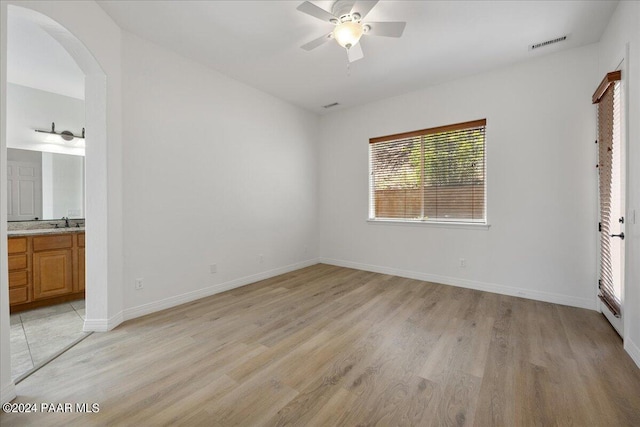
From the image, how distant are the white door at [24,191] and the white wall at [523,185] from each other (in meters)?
5.09

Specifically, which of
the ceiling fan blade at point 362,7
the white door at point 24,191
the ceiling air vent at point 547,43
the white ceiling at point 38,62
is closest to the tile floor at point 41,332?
the white door at point 24,191

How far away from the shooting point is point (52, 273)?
3273mm

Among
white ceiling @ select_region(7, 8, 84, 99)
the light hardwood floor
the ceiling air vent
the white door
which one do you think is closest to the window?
the ceiling air vent

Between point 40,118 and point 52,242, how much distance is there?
1870 mm

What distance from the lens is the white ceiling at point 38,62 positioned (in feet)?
8.75

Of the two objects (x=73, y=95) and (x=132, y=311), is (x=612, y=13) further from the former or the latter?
(x=73, y=95)

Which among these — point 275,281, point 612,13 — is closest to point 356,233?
point 275,281

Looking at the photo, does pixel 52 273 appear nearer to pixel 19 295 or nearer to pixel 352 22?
pixel 19 295

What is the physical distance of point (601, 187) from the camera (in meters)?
2.83

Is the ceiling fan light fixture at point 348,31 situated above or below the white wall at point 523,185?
above

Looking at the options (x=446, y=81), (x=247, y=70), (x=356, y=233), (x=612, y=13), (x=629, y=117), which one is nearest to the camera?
(x=629, y=117)

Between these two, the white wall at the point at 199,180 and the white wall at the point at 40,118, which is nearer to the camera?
the white wall at the point at 199,180

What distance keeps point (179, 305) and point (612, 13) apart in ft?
17.7

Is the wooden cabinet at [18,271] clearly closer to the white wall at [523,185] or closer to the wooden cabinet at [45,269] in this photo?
the wooden cabinet at [45,269]
